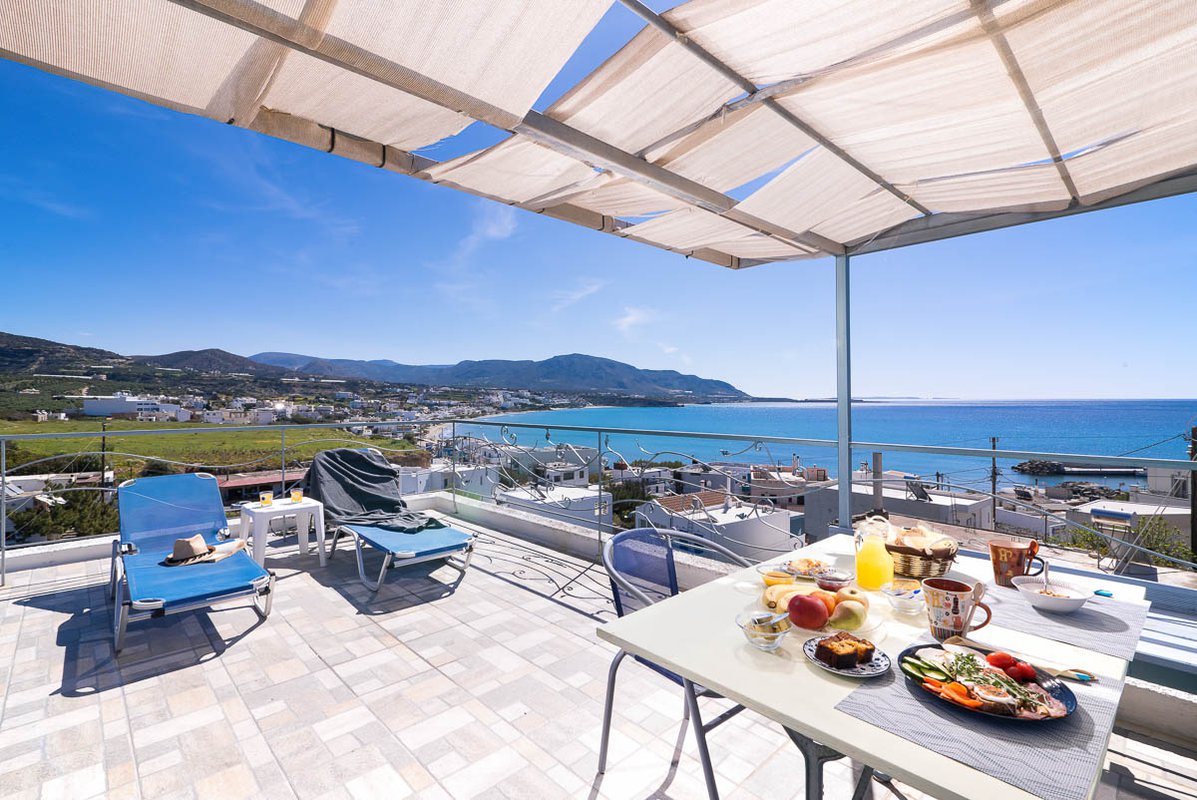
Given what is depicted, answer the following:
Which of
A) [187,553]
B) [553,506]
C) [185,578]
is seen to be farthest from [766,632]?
[553,506]

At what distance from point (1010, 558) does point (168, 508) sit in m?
4.86

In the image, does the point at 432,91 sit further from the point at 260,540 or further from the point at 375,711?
the point at 260,540

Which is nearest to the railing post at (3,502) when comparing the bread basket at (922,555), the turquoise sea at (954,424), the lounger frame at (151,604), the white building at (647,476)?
the lounger frame at (151,604)

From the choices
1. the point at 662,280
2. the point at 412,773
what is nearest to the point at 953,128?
the point at 412,773

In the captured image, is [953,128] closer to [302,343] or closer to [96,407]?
[96,407]

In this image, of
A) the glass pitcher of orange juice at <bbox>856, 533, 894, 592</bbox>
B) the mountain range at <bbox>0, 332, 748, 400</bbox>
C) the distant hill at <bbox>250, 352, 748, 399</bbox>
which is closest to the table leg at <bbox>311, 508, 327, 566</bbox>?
the glass pitcher of orange juice at <bbox>856, 533, 894, 592</bbox>

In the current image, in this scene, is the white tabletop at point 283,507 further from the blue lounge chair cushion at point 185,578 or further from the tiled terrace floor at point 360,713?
the tiled terrace floor at point 360,713

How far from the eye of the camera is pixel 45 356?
11.9m

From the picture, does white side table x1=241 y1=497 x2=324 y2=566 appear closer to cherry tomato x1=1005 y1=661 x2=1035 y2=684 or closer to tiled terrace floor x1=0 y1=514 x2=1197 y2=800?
tiled terrace floor x1=0 y1=514 x2=1197 y2=800

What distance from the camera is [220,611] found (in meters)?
3.44

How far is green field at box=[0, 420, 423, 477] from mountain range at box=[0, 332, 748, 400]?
8.43m

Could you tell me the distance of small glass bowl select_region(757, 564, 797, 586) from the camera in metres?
1.53

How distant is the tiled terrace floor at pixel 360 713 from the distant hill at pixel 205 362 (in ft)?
37.2

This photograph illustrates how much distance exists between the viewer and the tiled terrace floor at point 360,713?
1.88m
